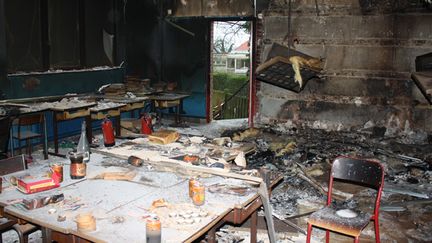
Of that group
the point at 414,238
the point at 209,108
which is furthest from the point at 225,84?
the point at 414,238

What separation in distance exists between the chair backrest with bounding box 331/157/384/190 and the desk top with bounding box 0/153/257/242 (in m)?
1.16

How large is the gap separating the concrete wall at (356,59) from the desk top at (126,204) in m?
6.34

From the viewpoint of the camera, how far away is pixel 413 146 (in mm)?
8289

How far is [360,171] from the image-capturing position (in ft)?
12.8

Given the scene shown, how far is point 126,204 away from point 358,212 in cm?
209

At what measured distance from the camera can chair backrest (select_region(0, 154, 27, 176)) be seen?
3530mm

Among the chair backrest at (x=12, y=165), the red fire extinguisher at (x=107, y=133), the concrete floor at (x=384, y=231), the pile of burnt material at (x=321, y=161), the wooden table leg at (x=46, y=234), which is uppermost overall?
the red fire extinguisher at (x=107, y=133)

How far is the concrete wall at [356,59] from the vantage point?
840cm

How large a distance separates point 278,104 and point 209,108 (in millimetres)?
1836

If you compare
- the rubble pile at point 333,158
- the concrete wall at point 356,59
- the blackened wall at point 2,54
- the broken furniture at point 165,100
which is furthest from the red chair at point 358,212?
the blackened wall at point 2,54

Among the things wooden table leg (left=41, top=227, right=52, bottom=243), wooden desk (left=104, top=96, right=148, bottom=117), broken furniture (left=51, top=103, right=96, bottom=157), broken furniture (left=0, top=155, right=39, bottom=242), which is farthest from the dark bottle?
wooden desk (left=104, top=96, right=148, bottom=117)

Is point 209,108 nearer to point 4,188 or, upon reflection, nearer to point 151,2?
point 151,2

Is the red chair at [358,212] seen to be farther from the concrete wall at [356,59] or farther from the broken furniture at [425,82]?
the concrete wall at [356,59]

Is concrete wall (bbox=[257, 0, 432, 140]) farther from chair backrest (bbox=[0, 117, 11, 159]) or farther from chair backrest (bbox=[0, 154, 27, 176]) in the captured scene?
chair backrest (bbox=[0, 154, 27, 176])
